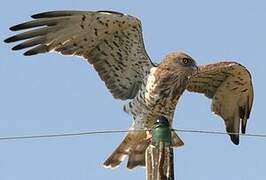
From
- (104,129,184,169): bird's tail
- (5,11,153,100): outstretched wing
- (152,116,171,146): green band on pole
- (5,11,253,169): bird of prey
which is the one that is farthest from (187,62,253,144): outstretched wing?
(152,116,171,146): green band on pole

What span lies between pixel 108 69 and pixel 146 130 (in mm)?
2083

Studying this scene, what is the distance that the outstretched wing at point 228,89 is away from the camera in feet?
40.5

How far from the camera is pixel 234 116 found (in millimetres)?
12422

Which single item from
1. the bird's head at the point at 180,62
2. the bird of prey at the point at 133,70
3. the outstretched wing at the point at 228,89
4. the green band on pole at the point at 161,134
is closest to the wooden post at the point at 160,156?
the green band on pole at the point at 161,134

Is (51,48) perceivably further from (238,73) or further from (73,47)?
(238,73)

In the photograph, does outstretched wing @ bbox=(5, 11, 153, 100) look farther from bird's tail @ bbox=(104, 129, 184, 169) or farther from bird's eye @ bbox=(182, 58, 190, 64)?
bird's tail @ bbox=(104, 129, 184, 169)

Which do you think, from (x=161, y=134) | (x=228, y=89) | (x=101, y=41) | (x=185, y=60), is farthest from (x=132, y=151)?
(x=161, y=134)

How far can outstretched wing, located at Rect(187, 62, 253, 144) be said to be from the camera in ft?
40.5

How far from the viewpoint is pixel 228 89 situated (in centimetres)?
1266

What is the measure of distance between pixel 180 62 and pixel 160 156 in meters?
4.56

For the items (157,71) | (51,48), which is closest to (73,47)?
(51,48)

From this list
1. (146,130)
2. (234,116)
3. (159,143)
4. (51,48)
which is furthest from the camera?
(234,116)

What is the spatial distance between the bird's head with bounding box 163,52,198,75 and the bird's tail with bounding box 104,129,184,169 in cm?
96

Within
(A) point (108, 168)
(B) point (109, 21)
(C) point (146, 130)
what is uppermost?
(B) point (109, 21)
